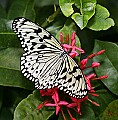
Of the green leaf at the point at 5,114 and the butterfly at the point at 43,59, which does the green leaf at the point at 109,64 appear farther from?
the green leaf at the point at 5,114

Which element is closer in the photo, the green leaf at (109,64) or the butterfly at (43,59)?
the butterfly at (43,59)

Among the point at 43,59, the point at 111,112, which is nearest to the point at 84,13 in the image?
the point at 43,59

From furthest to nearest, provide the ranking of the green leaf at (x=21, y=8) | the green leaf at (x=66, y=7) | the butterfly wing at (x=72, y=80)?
the green leaf at (x=21, y=8), the green leaf at (x=66, y=7), the butterfly wing at (x=72, y=80)

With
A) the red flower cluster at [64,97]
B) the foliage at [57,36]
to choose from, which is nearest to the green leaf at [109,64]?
the foliage at [57,36]

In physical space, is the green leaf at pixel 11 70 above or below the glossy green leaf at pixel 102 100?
above

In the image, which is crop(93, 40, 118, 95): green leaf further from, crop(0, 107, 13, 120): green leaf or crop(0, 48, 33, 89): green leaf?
crop(0, 107, 13, 120): green leaf

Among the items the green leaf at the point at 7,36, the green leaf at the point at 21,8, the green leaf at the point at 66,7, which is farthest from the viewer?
the green leaf at the point at 21,8

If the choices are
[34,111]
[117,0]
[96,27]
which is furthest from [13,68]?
[117,0]

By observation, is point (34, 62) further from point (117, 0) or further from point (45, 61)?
point (117, 0)
